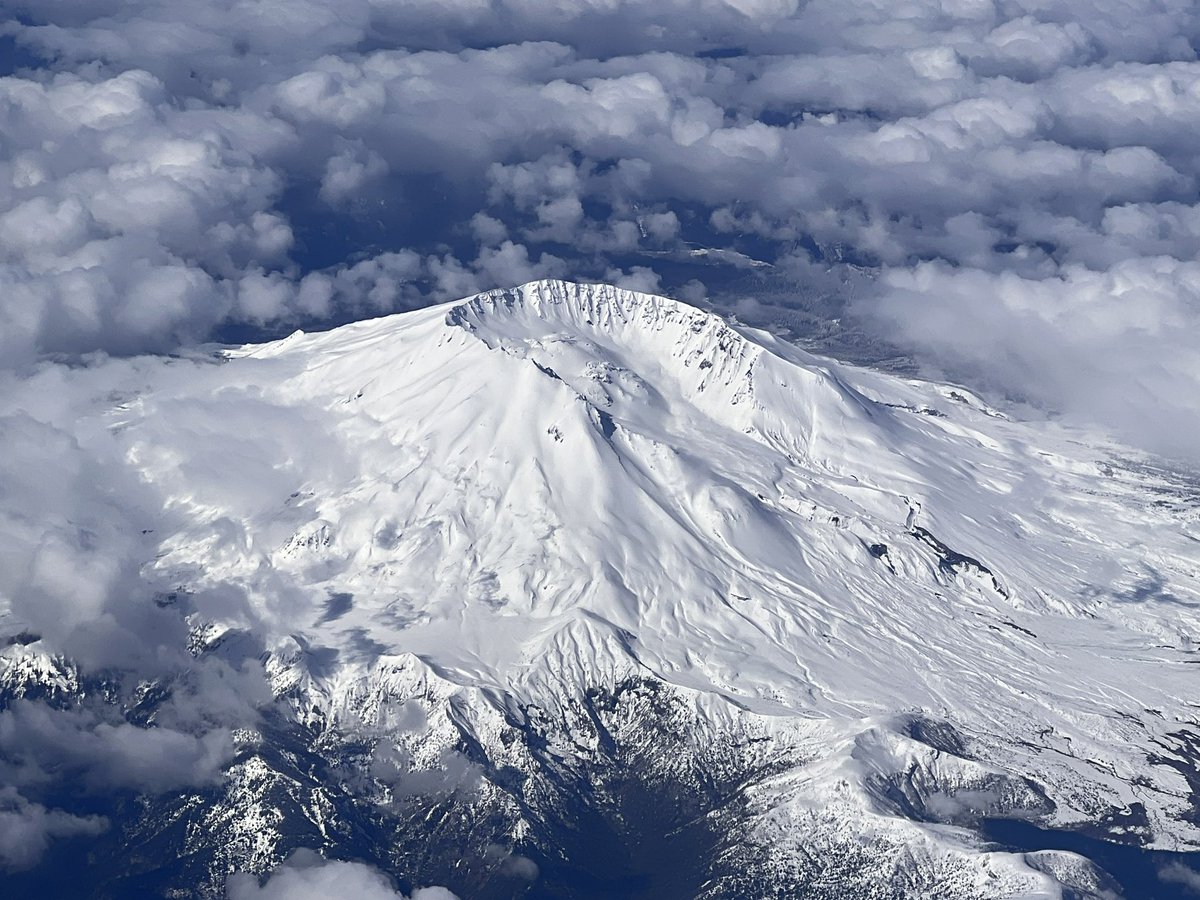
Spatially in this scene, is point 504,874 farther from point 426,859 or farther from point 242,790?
point 242,790

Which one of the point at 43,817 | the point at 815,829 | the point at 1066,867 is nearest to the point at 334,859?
the point at 43,817

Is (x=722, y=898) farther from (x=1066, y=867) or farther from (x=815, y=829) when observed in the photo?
(x=1066, y=867)

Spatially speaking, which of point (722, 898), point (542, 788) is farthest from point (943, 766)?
point (542, 788)

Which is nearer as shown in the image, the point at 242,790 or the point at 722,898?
the point at 722,898

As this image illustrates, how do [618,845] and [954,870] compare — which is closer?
[954,870]

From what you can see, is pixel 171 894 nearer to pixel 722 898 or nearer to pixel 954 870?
pixel 722 898
